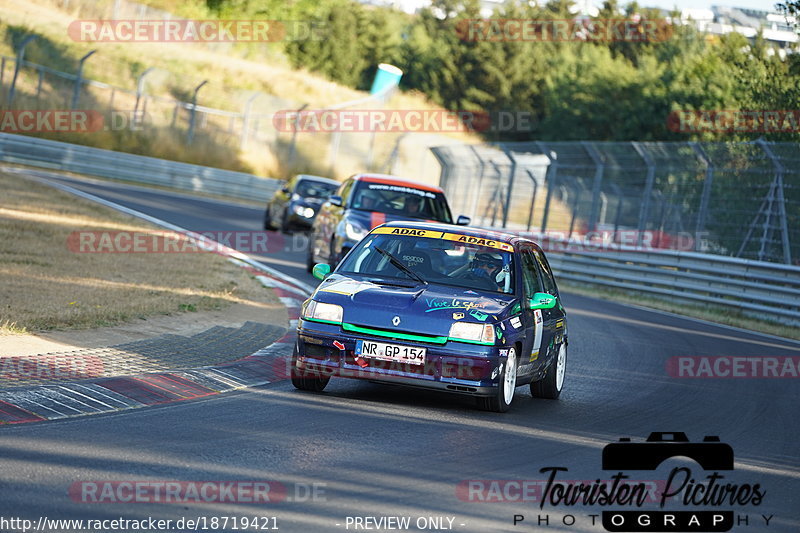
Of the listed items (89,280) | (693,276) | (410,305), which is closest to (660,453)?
(410,305)

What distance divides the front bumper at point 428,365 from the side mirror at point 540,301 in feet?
2.86

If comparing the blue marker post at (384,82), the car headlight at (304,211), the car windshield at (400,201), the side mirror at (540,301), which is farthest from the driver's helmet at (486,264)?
the blue marker post at (384,82)

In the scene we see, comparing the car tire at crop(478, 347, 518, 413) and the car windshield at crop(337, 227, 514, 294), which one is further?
the car windshield at crop(337, 227, 514, 294)

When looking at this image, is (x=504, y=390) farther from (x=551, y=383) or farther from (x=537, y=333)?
(x=551, y=383)

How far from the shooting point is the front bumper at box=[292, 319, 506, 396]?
831cm

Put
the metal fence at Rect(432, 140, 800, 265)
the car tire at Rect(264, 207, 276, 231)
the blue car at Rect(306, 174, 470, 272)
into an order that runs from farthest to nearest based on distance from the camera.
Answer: the car tire at Rect(264, 207, 276, 231) < the metal fence at Rect(432, 140, 800, 265) < the blue car at Rect(306, 174, 470, 272)

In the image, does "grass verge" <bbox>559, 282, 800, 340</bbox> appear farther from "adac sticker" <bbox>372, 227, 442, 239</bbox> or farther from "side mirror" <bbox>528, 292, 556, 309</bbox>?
"adac sticker" <bbox>372, 227, 442, 239</bbox>

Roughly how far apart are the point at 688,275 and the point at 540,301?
13.5 metres

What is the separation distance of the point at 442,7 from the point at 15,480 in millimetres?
111646

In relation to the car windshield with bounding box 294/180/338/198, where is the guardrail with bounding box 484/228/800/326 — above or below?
below

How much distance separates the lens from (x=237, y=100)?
53.6m

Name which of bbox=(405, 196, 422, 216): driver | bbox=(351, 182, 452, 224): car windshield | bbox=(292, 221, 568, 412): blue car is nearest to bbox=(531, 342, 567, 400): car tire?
bbox=(292, 221, 568, 412): blue car

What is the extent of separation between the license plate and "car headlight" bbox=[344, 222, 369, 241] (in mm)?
8224

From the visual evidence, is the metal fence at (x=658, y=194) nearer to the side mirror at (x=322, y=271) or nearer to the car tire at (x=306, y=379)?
the side mirror at (x=322, y=271)
